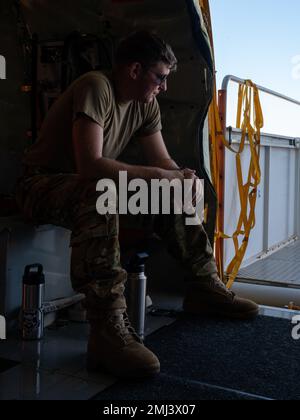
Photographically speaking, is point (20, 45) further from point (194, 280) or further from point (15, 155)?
point (194, 280)

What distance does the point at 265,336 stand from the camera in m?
2.31

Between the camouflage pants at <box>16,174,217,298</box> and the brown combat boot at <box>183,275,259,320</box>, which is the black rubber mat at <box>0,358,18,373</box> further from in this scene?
the brown combat boot at <box>183,275,259,320</box>

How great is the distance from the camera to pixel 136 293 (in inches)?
89.3

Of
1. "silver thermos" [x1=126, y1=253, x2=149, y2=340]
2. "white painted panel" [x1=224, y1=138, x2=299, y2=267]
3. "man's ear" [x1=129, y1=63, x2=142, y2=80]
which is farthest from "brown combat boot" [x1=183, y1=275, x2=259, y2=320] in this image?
"white painted panel" [x1=224, y1=138, x2=299, y2=267]

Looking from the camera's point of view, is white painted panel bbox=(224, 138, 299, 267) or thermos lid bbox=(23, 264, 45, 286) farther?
white painted panel bbox=(224, 138, 299, 267)

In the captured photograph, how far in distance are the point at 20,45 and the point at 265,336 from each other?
2.08 metres

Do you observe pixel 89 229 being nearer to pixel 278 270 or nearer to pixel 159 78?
pixel 159 78

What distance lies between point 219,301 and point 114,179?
88 centimetres

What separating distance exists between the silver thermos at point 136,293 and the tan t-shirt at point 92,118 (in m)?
0.51

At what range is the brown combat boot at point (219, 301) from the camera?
2521 millimetres

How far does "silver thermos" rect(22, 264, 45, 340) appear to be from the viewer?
2201 millimetres

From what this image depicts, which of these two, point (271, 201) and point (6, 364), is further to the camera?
point (271, 201)

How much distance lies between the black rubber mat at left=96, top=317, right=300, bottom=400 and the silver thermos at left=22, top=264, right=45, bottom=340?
1.59 ft

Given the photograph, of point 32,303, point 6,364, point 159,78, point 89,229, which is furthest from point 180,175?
point 6,364
